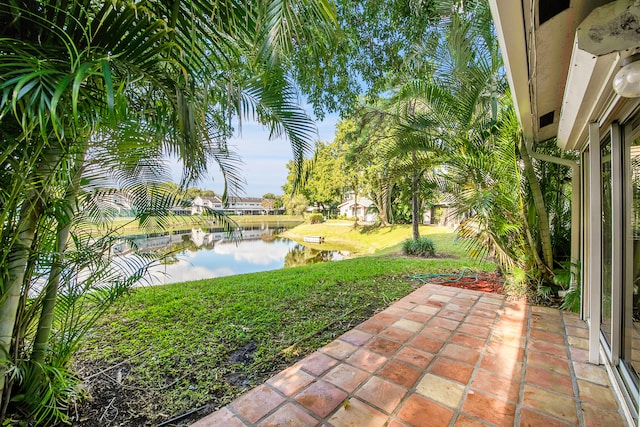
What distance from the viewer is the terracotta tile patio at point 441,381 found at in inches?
62.0

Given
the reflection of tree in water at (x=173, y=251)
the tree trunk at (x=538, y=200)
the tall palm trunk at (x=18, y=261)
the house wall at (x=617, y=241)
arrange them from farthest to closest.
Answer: the tree trunk at (x=538, y=200)
the reflection of tree in water at (x=173, y=251)
the house wall at (x=617, y=241)
the tall palm trunk at (x=18, y=261)

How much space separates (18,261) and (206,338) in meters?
1.61

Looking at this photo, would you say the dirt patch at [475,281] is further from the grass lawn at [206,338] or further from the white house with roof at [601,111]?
the white house with roof at [601,111]

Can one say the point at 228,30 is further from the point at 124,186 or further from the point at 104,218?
the point at 104,218

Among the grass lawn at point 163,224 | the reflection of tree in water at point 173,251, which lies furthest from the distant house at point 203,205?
the reflection of tree in water at point 173,251

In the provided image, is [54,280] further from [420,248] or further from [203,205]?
[420,248]

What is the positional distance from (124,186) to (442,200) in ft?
13.8

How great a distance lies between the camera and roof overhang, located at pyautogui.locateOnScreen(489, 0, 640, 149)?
1146mm

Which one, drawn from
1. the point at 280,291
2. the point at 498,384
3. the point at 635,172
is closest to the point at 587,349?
the point at 498,384

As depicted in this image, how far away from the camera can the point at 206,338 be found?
2.53m

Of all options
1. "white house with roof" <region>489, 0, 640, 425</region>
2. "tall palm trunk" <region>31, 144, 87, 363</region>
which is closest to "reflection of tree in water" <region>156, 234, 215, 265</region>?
"tall palm trunk" <region>31, 144, 87, 363</region>

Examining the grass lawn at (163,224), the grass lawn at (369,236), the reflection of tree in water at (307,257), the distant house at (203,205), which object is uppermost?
the distant house at (203,205)

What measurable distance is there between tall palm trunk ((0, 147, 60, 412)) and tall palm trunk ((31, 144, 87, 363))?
0.14 metres

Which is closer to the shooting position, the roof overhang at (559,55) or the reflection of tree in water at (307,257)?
the roof overhang at (559,55)
